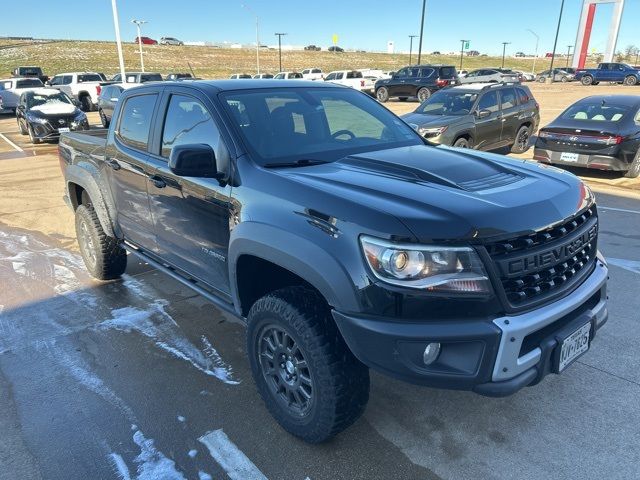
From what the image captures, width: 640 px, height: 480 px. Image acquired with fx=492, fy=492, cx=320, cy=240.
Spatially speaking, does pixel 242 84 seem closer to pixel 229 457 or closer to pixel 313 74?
pixel 229 457

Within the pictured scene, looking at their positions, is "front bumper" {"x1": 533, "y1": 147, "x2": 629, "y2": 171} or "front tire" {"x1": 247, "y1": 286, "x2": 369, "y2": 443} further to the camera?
"front bumper" {"x1": 533, "y1": 147, "x2": 629, "y2": 171}

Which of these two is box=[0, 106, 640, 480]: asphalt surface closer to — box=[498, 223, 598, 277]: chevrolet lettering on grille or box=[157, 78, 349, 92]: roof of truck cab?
box=[498, 223, 598, 277]: chevrolet lettering on grille

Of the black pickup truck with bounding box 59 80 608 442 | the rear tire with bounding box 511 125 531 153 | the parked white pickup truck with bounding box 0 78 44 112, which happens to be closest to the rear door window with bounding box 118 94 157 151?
the black pickup truck with bounding box 59 80 608 442

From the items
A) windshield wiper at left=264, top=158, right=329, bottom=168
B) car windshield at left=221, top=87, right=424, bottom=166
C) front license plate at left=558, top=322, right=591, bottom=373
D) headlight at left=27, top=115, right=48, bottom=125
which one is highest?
car windshield at left=221, top=87, right=424, bottom=166

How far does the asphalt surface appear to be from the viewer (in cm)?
254

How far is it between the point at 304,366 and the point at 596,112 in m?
8.99

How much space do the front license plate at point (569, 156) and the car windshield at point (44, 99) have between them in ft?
47.2

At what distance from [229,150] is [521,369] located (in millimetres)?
1915

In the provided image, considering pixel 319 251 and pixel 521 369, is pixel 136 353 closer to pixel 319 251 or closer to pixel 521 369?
pixel 319 251

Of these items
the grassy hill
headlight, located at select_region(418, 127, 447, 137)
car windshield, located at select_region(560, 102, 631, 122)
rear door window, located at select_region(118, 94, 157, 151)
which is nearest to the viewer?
rear door window, located at select_region(118, 94, 157, 151)

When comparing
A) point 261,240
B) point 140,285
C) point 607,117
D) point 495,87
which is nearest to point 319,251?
point 261,240

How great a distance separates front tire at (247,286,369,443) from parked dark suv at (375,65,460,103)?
22337mm

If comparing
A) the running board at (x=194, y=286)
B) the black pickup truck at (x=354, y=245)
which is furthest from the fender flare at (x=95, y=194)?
the black pickup truck at (x=354, y=245)

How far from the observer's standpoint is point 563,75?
149 feet
